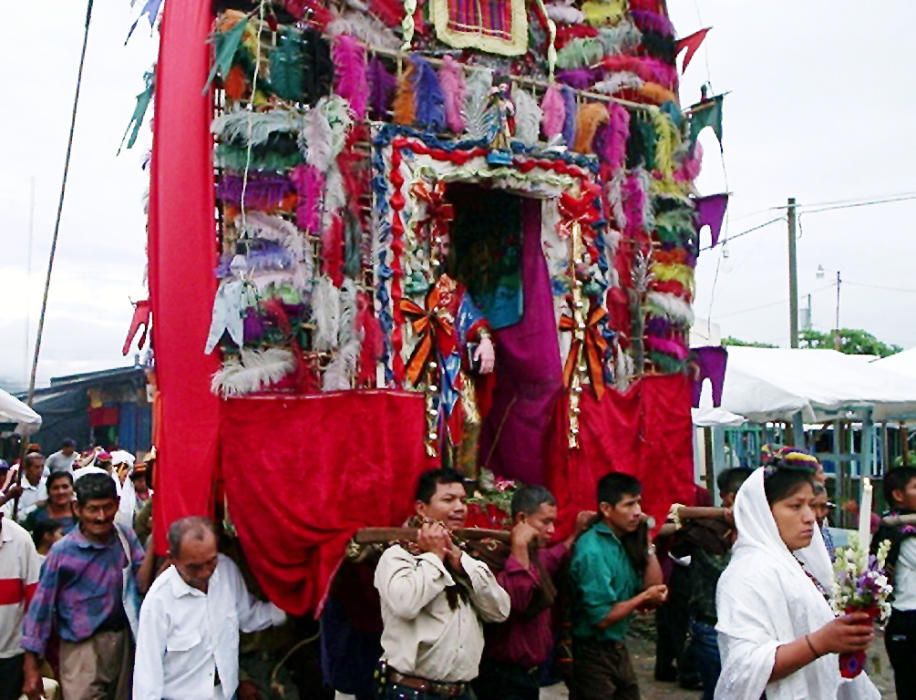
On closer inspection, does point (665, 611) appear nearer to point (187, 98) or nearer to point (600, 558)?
point (600, 558)

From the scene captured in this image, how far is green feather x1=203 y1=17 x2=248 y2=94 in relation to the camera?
16.6ft

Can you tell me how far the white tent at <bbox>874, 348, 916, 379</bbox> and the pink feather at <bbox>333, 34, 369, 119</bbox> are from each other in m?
8.36

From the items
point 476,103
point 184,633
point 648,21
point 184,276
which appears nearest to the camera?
point 184,633

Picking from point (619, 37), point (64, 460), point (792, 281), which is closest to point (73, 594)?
point (619, 37)

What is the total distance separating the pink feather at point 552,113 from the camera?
6.48 metres

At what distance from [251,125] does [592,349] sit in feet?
8.65

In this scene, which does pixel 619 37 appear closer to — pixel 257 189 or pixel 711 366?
pixel 711 366

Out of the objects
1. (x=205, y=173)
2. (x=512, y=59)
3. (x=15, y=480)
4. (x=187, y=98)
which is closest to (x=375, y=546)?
(x=205, y=173)

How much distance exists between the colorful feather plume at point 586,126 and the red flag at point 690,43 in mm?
1065

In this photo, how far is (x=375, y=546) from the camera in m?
5.00

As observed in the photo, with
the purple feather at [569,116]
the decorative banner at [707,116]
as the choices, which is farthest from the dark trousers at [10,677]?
the decorative banner at [707,116]

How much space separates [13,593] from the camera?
480 centimetres

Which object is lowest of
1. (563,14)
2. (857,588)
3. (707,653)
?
(707,653)

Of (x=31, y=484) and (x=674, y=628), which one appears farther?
(x=31, y=484)
